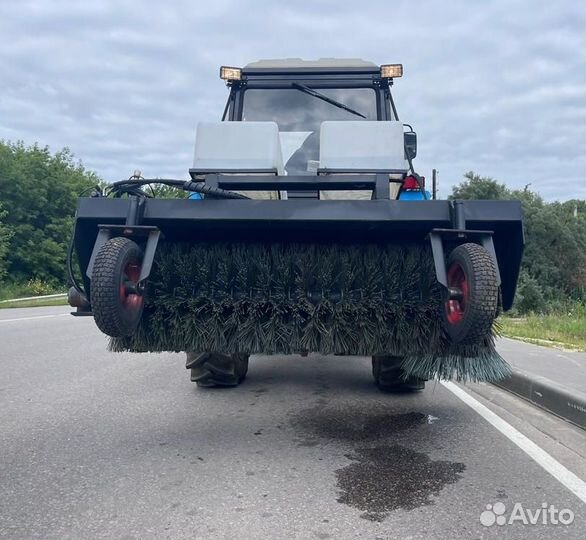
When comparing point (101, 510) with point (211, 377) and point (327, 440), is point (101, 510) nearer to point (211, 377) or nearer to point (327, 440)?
point (327, 440)

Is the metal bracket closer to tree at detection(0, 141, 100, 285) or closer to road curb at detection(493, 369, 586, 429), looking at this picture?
road curb at detection(493, 369, 586, 429)

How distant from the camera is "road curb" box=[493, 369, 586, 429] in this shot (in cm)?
493

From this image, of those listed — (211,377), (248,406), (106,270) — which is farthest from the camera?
(211,377)

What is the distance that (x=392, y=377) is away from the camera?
19.1ft

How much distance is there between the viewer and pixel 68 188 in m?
33.5

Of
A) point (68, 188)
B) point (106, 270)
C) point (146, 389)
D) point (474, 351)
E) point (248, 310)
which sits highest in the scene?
point (68, 188)

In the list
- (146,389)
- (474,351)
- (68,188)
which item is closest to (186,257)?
(474,351)

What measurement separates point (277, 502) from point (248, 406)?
2.27 m

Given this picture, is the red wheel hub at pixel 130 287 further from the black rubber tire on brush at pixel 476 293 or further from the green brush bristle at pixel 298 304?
the black rubber tire on brush at pixel 476 293

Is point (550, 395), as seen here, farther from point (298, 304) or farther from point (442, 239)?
point (298, 304)

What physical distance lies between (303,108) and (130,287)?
10.1 feet

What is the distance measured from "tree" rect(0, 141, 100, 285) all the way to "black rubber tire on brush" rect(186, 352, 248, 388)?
2687cm

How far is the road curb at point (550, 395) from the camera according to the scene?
16.2 ft

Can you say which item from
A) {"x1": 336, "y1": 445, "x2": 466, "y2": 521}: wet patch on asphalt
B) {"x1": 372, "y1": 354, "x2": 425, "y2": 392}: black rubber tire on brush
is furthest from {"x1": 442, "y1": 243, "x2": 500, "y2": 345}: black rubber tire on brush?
Result: {"x1": 372, "y1": 354, "x2": 425, "y2": 392}: black rubber tire on brush
